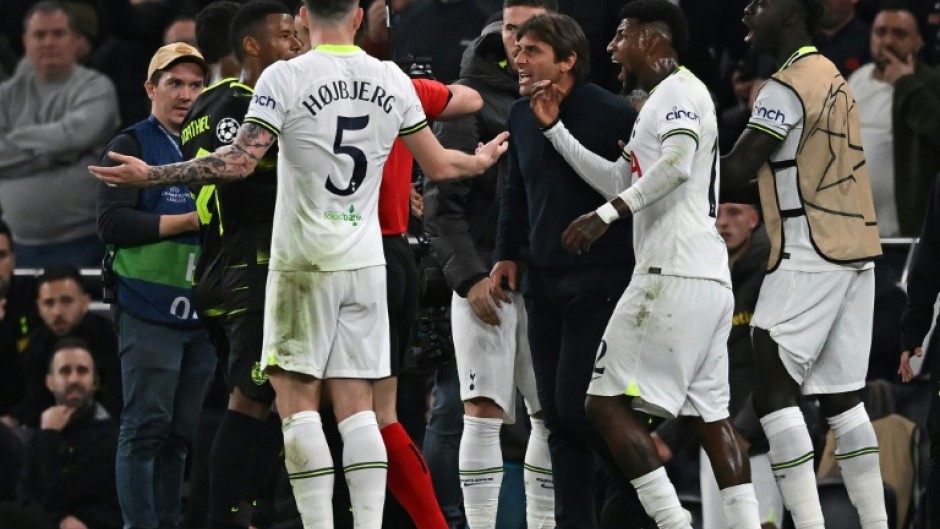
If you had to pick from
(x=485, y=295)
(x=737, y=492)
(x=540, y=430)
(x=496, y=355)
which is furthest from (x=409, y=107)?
(x=737, y=492)

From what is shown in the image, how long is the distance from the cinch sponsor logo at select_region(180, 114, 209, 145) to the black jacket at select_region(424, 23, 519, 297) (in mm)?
1121

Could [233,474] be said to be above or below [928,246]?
below

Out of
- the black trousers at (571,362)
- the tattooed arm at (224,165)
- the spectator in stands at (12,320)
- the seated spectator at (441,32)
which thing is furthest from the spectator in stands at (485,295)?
the spectator in stands at (12,320)

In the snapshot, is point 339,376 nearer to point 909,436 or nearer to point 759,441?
point 759,441

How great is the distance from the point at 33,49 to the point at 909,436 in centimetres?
619

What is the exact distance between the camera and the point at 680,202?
7738mm

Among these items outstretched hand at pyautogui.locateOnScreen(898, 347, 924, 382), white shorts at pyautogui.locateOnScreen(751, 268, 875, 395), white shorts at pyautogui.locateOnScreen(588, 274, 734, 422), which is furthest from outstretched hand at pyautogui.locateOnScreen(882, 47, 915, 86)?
white shorts at pyautogui.locateOnScreen(588, 274, 734, 422)

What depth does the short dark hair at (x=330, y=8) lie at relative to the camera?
23.5 ft

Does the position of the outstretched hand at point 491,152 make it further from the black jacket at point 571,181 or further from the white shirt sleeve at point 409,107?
the black jacket at point 571,181

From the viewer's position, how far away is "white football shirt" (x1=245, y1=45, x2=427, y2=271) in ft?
23.3

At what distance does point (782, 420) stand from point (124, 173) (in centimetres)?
297

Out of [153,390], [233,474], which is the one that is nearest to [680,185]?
[233,474]

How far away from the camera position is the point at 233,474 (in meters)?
7.76

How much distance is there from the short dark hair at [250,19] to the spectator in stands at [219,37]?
23.9 inches
